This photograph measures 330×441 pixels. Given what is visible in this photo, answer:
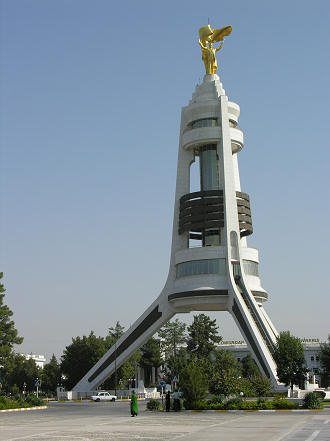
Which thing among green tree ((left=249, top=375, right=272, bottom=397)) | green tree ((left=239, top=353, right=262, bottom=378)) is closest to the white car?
green tree ((left=249, top=375, right=272, bottom=397))

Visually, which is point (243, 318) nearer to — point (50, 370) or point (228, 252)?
point (228, 252)

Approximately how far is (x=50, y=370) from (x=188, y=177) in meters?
59.8

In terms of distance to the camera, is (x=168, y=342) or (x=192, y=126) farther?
(x=168, y=342)

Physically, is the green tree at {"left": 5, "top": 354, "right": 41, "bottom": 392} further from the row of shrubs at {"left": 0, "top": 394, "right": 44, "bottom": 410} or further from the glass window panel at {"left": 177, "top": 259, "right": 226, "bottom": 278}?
the row of shrubs at {"left": 0, "top": 394, "right": 44, "bottom": 410}

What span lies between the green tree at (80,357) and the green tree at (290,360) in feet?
145

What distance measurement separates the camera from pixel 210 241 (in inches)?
3361

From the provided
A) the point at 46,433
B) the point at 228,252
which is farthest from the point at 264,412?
the point at 228,252

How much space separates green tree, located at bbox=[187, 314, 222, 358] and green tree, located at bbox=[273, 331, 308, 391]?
5450 cm

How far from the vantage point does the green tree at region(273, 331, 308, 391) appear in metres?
65.2

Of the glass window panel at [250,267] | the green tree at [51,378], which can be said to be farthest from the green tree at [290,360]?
the green tree at [51,378]

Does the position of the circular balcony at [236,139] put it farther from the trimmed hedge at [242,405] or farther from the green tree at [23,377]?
the green tree at [23,377]

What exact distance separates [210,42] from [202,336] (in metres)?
56.9

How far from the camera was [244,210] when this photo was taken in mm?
86375

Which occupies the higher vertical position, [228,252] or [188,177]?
[188,177]
